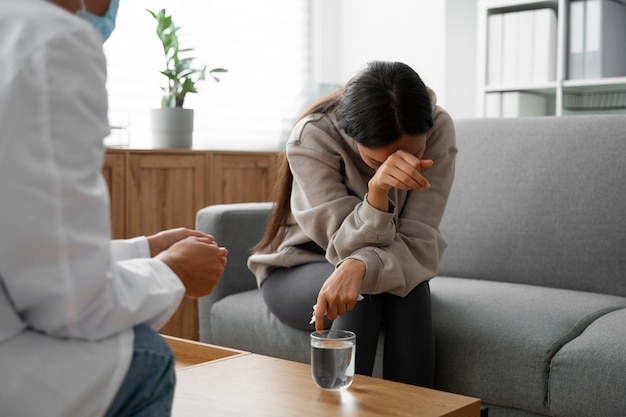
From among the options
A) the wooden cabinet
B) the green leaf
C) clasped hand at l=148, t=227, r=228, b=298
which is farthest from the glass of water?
the green leaf

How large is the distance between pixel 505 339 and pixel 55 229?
1196mm

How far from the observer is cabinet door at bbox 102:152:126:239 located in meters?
2.90

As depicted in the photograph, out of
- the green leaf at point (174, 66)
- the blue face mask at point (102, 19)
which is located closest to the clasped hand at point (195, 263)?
the blue face mask at point (102, 19)

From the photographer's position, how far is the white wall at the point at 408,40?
3.89 meters

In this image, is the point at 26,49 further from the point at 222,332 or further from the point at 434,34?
the point at 434,34

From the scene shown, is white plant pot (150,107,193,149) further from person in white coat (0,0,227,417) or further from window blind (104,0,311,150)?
person in white coat (0,0,227,417)

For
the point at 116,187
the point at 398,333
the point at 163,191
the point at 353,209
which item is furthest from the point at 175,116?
the point at 398,333

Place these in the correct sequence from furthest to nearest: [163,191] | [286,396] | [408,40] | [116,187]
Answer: [408,40], [163,191], [116,187], [286,396]

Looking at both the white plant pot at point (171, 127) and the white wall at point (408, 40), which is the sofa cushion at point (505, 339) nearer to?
the white plant pot at point (171, 127)

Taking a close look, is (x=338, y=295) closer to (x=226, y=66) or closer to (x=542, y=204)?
(x=542, y=204)

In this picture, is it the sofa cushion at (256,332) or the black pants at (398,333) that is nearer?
the black pants at (398,333)

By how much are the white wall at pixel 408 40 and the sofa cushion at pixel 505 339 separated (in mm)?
2002

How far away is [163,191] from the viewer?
312cm

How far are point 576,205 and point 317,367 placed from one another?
113 cm
